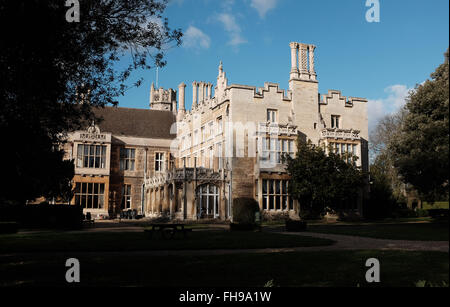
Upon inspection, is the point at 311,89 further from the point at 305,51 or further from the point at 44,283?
the point at 44,283

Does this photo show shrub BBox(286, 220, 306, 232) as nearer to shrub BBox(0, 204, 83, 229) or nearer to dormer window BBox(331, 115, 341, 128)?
shrub BBox(0, 204, 83, 229)

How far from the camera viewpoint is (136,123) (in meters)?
48.8

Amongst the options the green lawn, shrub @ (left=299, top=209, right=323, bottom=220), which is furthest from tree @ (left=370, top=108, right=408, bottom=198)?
the green lawn

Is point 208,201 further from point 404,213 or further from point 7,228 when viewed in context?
point 404,213

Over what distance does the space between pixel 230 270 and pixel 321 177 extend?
24.4 m

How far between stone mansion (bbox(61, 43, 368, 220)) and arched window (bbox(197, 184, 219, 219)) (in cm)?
8

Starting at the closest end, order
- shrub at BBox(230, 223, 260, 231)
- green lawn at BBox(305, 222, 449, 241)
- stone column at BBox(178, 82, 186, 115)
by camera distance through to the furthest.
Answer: green lawn at BBox(305, 222, 449, 241) → shrub at BBox(230, 223, 260, 231) → stone column at BBox(178, 82, 186, 115)

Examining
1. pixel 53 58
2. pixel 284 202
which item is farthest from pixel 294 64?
pixel 53 58

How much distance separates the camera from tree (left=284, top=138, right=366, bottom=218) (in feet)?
103

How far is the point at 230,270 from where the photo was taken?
844cm

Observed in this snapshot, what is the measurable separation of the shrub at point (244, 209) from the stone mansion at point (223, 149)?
6.72ft
